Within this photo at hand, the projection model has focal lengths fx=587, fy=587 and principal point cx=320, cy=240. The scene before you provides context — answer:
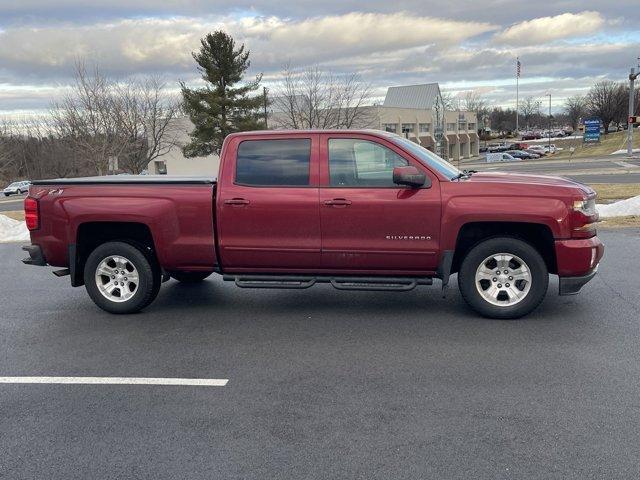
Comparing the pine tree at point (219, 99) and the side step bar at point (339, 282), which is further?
the pine tree at point (219, 99)

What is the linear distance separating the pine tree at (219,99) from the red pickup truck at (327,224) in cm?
4168

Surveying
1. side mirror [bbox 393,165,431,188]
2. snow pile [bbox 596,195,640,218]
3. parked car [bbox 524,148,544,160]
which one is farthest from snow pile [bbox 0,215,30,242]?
parked car [bbox 524,148,544,160]

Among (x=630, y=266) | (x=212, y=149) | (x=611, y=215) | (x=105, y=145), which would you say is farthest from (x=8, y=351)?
(x=212, y=149)

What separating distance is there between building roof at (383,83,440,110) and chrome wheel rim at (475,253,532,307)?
270ft

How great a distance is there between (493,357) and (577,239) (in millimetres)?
1595

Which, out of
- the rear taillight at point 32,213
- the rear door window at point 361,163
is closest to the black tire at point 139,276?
the rear taillight at point 32,213

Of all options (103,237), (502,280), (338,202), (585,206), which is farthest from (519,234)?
(103,237)

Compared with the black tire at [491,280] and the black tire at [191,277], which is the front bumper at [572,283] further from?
the black tire at [191,277]

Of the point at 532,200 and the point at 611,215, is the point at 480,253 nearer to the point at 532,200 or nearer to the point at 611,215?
the point at 532,200

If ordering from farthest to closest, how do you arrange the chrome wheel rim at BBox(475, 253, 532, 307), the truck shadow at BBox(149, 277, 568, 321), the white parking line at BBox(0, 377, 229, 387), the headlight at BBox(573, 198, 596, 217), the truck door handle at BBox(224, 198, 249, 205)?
the truck shadow at BBox(149, 277, 568, 321) → the truck door handle at BBox(224, 198, 249, 205) → the chrome wheel rim at BBox(475, 253, 532, 307) → the headlight at BBox(573, 198, 596, 217) → the white parking line at BBox(0, 377, 229, 387)

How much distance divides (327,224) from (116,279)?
7.91 feet

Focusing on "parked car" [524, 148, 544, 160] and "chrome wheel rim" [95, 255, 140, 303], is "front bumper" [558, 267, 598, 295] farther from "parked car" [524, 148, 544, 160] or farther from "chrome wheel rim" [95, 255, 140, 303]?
"parked car" [524, 148, 544, 160]

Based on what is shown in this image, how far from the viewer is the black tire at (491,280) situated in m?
5.65

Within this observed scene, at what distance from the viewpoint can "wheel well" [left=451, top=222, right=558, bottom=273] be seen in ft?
18.9
